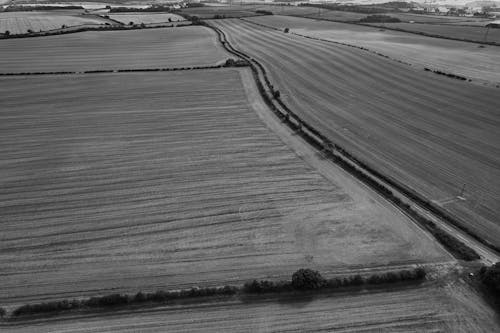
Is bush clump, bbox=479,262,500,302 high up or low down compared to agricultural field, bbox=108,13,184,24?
down

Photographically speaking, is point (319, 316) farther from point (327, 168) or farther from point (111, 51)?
point (111, 51)

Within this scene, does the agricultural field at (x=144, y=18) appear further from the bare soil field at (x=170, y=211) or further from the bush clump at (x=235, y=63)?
the bare soil field at (x=170, y=211)

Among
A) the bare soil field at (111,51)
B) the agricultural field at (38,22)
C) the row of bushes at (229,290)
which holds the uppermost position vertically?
the agricultural field at (38,22)

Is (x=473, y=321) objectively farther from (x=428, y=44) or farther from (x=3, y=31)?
(x=3, y=31)

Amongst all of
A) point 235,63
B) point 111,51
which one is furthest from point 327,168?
point 111,51

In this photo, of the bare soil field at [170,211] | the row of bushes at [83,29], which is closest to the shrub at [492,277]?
the bare soil field at [170,211]

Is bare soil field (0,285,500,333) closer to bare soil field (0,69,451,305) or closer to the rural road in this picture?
bare soil field (0,69,451,305)

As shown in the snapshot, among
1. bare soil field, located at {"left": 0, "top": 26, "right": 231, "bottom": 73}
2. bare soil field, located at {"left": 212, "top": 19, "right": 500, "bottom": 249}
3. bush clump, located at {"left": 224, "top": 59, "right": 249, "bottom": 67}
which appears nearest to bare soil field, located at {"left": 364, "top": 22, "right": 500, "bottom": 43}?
bare soil field, located at {"left": 212, "top": 19, "right": 500, "bottom": 249}
